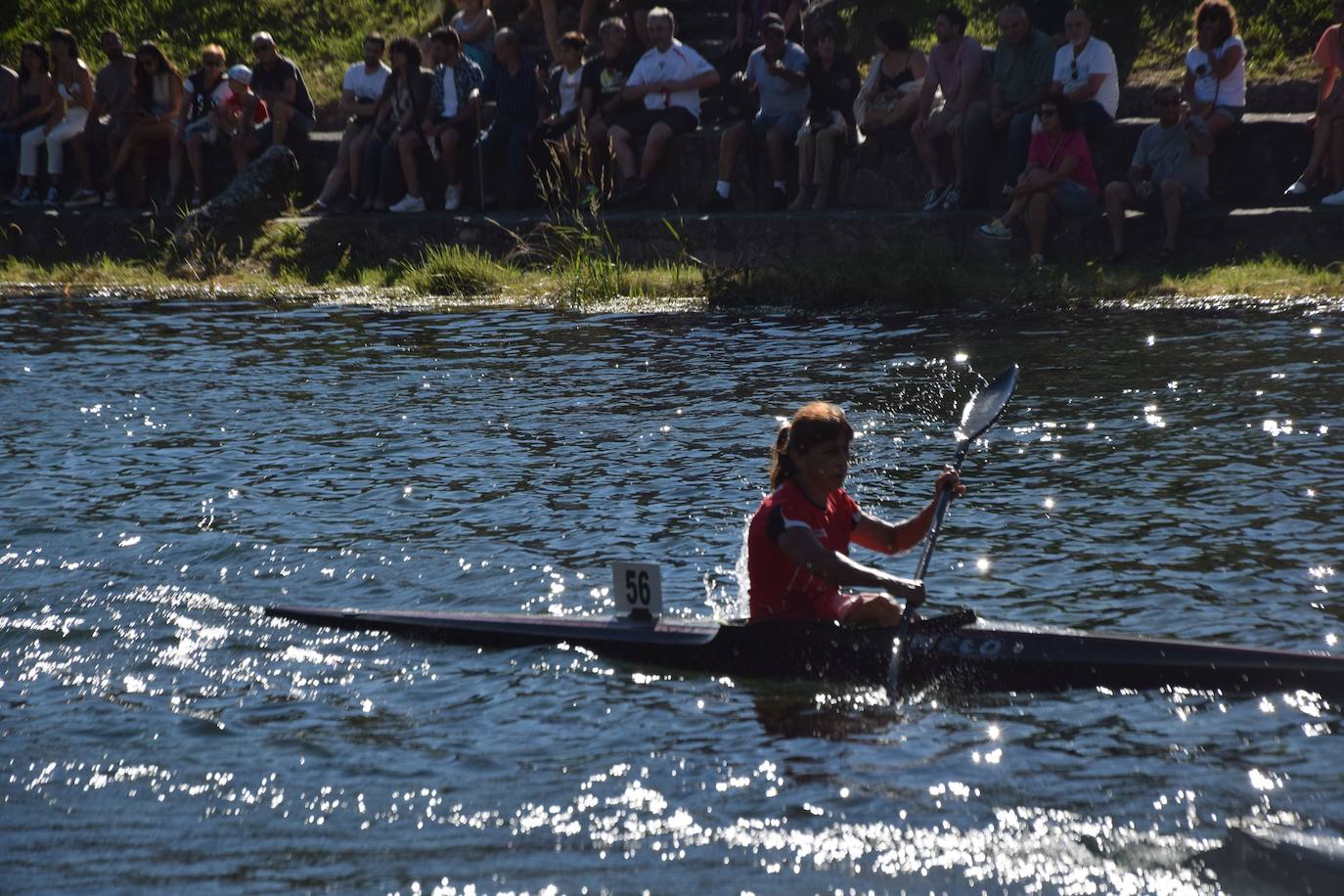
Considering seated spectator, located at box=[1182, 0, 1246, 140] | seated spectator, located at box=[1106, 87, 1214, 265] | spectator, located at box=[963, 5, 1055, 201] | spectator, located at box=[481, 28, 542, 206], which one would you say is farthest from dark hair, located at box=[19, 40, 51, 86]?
seated spectator, located at box=[1182, 0, 1246, 140]

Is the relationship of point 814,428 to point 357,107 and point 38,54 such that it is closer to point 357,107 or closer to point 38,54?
point 357,107

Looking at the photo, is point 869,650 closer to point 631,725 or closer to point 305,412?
point 631,725

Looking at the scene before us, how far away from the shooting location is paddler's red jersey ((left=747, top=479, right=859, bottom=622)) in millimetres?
6516

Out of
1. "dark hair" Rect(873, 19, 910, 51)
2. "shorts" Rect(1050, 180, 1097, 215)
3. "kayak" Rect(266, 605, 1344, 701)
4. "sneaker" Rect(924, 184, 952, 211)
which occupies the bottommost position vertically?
"kayak" Rect(266, 605, 1344, 701)

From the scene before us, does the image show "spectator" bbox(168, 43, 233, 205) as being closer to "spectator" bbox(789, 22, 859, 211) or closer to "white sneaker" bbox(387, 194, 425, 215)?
"white sneaker" bbox(387, 194, 425, 215)

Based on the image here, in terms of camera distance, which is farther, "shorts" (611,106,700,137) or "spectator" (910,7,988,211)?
"shorts" (611,106,700,137)

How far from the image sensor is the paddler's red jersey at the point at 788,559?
21.4 ft

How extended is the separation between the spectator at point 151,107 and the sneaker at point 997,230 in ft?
29.7

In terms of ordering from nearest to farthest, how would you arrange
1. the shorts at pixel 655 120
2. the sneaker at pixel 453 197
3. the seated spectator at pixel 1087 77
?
the seated spectator at pixel 1087 77 < the shorts at pixel 655 120 < the sneaker at pixel 453 197

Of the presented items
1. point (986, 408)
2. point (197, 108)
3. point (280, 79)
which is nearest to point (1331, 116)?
point (986, 408)

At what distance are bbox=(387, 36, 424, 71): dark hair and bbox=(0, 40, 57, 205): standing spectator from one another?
16.0ft

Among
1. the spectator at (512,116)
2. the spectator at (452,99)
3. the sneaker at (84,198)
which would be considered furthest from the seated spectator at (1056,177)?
the sneaker at (84,198)

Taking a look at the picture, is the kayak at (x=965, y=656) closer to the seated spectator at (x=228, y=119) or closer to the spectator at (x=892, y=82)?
the spectator at (x=892, y=82)

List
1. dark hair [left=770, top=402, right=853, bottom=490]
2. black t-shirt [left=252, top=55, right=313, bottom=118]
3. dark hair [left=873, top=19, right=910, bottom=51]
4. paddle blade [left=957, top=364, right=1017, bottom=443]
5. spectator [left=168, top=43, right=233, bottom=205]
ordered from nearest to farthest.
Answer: dark hair [left=770, top=402, right=853, bottom=490]
paddle blade [left=957, top=364, right=1017, bottom=443]
dark hair [left=873, top=19, right=910, bottom=51]
black t-shirt [left=252, top=55, right=313, bottom=118]
spectator [left=168, top=43, right=233, bottom=205]
